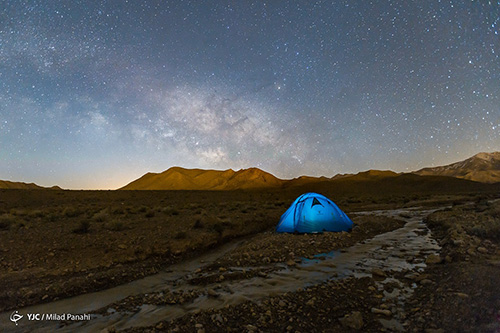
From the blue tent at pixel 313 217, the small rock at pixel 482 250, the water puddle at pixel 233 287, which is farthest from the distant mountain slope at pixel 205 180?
the small rock at pixel 482 250

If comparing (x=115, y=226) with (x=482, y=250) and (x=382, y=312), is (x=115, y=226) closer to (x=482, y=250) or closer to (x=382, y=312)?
(x=382, y=312)

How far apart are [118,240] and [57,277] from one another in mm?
3680

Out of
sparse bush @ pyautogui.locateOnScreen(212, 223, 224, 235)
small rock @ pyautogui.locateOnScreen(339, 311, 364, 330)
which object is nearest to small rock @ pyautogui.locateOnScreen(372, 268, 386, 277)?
small rock @ pyautogui.locateOnScreen(339, 311, 364, 330)

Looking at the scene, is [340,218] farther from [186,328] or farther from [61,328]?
[61,328]

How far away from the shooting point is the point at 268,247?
32.5 ft

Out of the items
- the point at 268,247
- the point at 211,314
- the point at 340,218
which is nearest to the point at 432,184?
the point at 340,218

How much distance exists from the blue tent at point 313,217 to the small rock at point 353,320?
8136 mm

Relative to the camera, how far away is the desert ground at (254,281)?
433 cm

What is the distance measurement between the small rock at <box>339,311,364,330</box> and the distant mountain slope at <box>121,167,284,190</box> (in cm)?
11703

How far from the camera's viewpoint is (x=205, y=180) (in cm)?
14200

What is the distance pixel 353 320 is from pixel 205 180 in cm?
14072

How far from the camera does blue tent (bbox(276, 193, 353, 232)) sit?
492 inches

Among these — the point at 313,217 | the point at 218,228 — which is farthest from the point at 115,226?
the point at 313,217

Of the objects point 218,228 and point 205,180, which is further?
point 205,180
